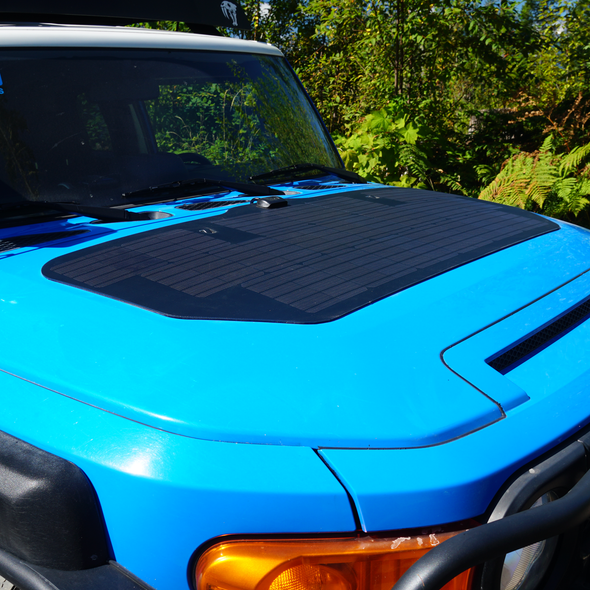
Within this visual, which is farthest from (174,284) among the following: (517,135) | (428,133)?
(517,135)

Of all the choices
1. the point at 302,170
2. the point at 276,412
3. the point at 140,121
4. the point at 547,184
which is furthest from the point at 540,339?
the point at 547,184

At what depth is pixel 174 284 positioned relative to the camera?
1.57m

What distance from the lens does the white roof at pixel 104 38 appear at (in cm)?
221

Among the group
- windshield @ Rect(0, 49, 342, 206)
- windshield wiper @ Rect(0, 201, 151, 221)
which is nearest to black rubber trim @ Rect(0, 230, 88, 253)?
windshield wiper @ Rect(0, 201, 151, 221)

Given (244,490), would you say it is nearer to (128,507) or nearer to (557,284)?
(128,507)

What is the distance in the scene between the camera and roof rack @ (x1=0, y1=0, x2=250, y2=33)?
2.53 meters

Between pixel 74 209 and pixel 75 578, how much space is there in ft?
4.22

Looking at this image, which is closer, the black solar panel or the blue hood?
the blue hood

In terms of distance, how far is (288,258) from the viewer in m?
1.75

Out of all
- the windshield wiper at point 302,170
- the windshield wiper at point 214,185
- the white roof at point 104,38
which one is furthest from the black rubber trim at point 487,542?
the white roof at point 104,38

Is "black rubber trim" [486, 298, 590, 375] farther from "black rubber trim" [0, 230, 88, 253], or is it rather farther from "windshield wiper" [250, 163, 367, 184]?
"windshield wiper" [250, 163, 367, 184]

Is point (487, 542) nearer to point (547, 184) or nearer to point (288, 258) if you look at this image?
point (288, 258)

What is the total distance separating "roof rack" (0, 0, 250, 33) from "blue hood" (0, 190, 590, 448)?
1525mm

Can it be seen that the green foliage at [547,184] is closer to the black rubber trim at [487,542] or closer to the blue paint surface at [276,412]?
the blue paint surface at [276,412]
